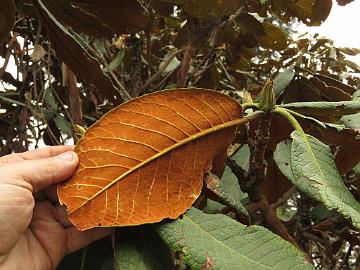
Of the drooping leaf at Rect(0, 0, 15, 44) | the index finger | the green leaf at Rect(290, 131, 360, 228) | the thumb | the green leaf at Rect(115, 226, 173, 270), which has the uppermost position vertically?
the drooping leaf at Rect(0, 0, 15, 44)

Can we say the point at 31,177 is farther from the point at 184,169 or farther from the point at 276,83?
the point at 276,83

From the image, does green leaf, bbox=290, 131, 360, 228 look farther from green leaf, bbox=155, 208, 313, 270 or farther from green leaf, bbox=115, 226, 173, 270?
green leaf, bbox=115, 226, 173, 270

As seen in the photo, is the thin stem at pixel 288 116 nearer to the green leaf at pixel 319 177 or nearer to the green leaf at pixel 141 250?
the green leaf at pixel 319 177

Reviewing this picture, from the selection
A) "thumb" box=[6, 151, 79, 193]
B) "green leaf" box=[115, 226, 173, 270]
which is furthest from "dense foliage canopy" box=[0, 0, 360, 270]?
Result: "thumb" box=[6, 151, 79, 193]

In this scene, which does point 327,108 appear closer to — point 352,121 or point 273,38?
point 352,121

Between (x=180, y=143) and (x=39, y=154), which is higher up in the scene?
(x=180, y=143)

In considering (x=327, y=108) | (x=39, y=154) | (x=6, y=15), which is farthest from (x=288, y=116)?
(x=6, y=15)

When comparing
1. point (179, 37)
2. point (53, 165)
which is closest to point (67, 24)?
point (179, 37)
